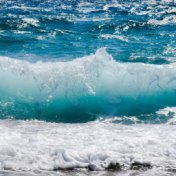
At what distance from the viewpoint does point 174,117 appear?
7852 mm

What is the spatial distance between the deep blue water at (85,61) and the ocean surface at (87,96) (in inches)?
1.0

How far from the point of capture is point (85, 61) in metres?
9.44

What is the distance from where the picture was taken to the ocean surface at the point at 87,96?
572 centimetres

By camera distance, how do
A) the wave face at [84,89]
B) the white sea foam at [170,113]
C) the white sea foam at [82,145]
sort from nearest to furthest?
the white sea foam at [82,145]
the white sea foam at [170,113]
the wave face at [84,89]

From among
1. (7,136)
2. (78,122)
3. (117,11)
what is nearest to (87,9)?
(117,11)

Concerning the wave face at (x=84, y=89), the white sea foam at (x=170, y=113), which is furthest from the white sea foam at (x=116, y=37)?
the white sea foam at (x=170, y=113)

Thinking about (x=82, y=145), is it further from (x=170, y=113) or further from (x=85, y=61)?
(x=85, y=61)

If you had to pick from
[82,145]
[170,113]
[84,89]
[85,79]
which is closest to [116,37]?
[85,79]

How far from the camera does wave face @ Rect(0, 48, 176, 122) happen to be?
8.38 m

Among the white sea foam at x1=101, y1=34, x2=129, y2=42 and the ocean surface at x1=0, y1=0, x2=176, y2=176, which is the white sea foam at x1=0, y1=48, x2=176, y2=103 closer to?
the ocean surface at x1=0, y1=0, x2=176, y2=176

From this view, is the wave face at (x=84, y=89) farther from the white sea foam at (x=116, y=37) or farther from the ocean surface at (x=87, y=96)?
the white sea foam at (x=116, y=37)

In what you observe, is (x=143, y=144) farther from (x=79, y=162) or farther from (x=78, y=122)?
(x=78, y=122)

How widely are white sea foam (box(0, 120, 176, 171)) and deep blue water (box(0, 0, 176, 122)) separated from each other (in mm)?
800

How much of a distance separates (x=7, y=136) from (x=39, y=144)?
608 mm
